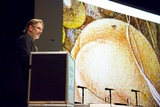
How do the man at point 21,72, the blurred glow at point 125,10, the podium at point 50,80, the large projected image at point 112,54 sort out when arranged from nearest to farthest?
the podium at point 50,80, the man at point 21,72, the large projected image at point 112,54, the blurred glow at point 125,10

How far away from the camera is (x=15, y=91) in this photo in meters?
1.61

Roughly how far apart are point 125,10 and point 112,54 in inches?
27.4

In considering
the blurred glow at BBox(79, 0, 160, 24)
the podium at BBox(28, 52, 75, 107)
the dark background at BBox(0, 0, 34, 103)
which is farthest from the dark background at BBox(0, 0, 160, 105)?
the blurred glow at BBox(79, 0, 160, 24)

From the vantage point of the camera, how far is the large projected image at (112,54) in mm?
3530

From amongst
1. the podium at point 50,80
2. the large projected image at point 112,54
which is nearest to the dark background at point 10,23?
the large projected image at point 112,54

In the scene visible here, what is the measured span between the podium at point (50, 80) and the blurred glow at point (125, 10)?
7.70 ft

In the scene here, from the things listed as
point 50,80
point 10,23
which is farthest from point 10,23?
point 50,80

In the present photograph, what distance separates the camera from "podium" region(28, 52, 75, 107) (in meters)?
1.38

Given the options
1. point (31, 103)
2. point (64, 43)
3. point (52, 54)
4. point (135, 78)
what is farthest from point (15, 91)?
point (135, 78)

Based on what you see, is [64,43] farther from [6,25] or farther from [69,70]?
[69,70]

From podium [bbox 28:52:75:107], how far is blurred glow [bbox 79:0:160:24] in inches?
92.4

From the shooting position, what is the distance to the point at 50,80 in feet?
4.60

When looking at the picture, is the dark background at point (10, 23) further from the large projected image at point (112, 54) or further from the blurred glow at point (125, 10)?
the blurred glow at point (125, 10)

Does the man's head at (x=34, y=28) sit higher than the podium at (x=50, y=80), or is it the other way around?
the man's head at (x=34, y=28)
